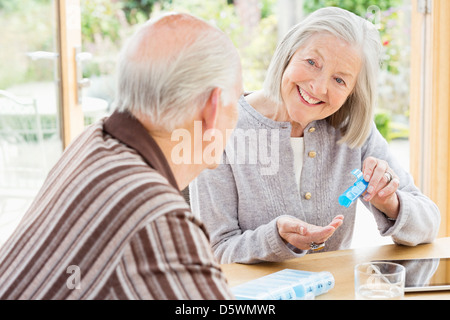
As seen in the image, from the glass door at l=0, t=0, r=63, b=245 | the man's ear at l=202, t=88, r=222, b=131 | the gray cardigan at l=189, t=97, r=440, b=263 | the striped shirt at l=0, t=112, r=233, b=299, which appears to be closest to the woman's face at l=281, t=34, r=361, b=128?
the gray cardigan at l=189, t=97, r=440, b=263

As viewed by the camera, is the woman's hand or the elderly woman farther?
the elderly woman

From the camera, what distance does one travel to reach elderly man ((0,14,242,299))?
0.85m

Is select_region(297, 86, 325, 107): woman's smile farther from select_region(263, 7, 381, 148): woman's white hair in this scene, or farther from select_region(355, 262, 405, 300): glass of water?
select_region(355, 262, 405, 300): glass of water

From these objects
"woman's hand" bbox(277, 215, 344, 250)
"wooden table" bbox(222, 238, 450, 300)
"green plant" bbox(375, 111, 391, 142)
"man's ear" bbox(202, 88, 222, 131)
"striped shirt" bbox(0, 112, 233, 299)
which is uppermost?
"man's ear" bbox(202, 88, 222, 131)

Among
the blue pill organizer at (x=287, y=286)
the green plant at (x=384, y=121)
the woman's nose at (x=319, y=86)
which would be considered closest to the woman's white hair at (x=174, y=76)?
the blue pill organizer at (x=287, y=286)

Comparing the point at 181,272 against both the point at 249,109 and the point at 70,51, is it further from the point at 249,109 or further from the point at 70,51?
the point at 70,51

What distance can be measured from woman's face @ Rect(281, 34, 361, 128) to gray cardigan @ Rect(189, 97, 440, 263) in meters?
0.10

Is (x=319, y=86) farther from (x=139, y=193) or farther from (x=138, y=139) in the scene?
(x=139, y=193)

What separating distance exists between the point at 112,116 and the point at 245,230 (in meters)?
0.72

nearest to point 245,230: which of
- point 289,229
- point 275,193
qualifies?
point 275,193

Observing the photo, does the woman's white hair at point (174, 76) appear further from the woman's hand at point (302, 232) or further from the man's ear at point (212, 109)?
the woman's hand at point (302, 232)

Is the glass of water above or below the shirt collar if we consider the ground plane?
below

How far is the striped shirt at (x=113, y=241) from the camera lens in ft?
2.76

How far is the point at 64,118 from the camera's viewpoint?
10.5 ft
